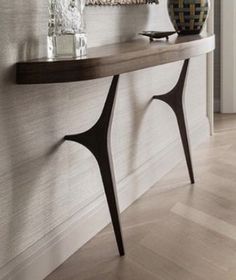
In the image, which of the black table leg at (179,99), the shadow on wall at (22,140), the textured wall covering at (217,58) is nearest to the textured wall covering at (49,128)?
the shadow on wall at (22,140)

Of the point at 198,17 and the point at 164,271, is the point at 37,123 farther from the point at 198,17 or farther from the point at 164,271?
the point at 198,17

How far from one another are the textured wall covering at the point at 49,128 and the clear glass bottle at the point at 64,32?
0.05m

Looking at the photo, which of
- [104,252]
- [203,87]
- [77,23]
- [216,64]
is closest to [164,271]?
[104,252]

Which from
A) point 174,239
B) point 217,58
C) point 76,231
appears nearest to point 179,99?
point 174,239

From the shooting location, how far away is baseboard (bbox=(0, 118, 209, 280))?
1976 millimetres

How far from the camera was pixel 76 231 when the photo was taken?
2281 millimetres

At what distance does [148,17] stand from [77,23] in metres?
0.99

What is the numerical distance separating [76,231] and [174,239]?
387 mm

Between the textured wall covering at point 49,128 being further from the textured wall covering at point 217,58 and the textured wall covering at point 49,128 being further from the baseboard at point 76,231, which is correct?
the textured wall covering at point 217,58

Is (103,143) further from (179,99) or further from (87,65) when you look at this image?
(179,99)

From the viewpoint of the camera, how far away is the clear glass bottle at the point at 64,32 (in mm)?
1935

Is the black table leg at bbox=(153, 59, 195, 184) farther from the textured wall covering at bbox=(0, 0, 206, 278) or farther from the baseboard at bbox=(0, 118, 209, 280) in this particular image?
the baseboard at bbox=(0, 118, 209, 280)

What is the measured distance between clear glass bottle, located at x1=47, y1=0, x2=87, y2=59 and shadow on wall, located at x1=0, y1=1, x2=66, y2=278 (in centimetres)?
5

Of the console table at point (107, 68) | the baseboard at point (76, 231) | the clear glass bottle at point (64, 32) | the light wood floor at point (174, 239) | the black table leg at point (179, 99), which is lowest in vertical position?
the light wood floor at point (174, 239)
